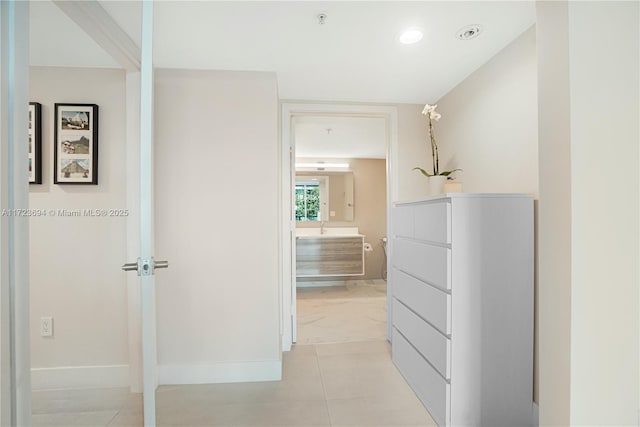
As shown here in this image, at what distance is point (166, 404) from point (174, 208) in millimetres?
1266

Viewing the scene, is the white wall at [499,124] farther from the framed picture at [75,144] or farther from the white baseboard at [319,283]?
the white baseboard at [319,283]

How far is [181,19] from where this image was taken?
1.61 metres

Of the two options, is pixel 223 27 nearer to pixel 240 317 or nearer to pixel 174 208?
pixel 174 208

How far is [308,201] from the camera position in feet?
17.8

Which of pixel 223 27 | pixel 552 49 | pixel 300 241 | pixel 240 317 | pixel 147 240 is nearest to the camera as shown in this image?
pixel 552 49

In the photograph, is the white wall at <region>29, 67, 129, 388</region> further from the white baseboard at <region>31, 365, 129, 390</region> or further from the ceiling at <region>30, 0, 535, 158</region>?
the ceiling at <region>30, 0, 535, 158</region>

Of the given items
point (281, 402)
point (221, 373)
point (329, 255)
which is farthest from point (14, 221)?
point (329, 255)

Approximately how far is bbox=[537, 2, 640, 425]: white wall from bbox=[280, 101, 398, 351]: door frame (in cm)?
176

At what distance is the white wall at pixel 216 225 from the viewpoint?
7.14ft

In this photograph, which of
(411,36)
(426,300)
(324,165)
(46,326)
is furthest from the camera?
(324,165)

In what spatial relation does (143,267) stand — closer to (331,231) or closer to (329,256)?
(329,256)

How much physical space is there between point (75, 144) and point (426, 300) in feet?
6.58

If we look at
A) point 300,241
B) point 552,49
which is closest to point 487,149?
point 552,49

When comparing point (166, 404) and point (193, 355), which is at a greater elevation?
point (193, 355)
